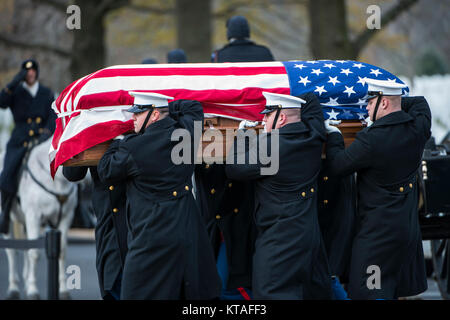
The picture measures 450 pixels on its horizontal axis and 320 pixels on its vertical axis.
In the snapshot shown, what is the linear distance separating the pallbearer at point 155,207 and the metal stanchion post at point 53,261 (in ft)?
2.63

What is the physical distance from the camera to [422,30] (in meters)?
29.4

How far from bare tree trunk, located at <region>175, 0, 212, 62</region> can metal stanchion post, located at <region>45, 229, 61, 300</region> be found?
7.62 metres

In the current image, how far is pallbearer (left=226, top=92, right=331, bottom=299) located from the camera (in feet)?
18.7

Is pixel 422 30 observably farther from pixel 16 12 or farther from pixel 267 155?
pixel 267 155

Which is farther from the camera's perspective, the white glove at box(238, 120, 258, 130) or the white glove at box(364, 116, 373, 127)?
the white glove at box(364, 116, 373, 127)

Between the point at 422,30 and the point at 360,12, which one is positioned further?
the point at 422,30

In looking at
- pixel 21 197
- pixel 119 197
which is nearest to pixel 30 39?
pixel 21 197

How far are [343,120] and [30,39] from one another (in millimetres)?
14690

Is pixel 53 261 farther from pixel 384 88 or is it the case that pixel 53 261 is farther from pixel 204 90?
pixel 384 88

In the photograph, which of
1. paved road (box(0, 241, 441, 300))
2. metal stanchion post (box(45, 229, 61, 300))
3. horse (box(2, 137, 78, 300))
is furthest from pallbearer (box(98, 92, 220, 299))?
horse (box(2, 137, 78, 300))

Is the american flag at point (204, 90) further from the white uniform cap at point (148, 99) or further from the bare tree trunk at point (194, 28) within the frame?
the bare tree trunk at point (194, 28)

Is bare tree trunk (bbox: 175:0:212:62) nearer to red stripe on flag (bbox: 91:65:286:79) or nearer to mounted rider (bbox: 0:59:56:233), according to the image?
mounted rider (bbox: 0:59:56:233)

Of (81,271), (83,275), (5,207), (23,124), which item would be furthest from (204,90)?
(81,271)

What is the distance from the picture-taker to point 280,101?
586cm
